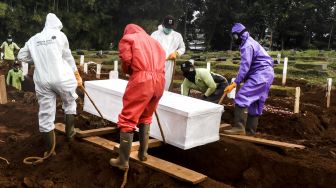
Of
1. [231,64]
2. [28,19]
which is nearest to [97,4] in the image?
[28,19]

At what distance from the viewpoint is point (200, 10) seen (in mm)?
35062

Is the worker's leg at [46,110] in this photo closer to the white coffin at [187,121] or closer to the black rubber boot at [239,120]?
the white coffin at [187,121]

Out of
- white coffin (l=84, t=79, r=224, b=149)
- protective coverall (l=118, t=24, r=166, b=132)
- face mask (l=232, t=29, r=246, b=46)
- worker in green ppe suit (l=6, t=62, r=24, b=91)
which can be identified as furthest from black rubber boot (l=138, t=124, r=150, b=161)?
worker in green ppe suit (l=6, t=62, r=24, b=91)

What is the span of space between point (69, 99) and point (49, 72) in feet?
1.48

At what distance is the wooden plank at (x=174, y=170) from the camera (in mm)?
4266

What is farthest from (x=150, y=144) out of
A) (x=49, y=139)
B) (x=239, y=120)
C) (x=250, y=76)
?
(x=250, y=76)

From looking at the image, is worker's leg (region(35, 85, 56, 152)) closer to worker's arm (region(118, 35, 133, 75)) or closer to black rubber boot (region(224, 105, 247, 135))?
worker's arm (region(118, 35, 133, 75))

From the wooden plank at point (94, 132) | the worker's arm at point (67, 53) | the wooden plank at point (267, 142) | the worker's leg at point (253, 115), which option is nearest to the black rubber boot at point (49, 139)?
the wooden plank at point (94, 132)

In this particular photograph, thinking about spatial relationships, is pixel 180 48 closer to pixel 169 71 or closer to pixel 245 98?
pixel 169 71

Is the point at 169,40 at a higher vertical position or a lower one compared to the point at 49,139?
higher

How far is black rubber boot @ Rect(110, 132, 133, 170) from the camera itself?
4.35 metres

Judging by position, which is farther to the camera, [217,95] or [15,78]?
[15,78]

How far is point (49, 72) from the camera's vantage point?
5.16m

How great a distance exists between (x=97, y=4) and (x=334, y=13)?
18868 millimetres
